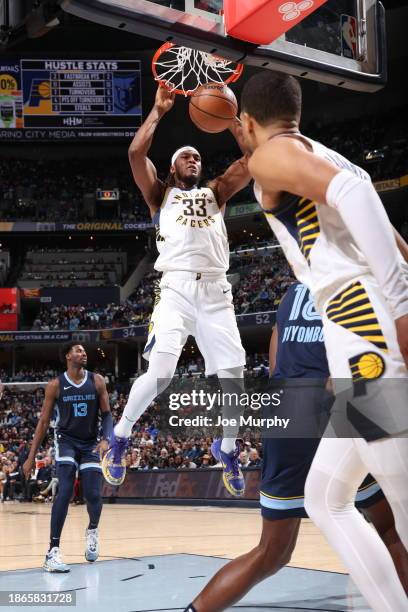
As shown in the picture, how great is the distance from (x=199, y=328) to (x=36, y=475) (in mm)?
15227

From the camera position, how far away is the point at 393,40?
96.1 ft

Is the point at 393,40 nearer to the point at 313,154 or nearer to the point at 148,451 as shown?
the point at 148,451

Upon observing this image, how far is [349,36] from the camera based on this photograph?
219 inches

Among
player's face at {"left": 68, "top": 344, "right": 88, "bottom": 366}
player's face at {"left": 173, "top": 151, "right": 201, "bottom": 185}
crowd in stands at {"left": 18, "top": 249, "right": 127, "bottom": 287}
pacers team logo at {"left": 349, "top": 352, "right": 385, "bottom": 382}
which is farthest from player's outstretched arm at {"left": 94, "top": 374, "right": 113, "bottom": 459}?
crowd in stands at {"left": 18, "top": 249, "right": 127, "bottom": 287}

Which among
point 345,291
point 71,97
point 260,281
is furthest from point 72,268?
point 345,291

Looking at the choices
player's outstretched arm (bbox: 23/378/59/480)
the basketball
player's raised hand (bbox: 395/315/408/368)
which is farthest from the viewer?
player's outstretched arm (bbox: 23/378/59/480)

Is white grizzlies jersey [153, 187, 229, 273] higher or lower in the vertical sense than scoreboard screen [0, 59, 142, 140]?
lower

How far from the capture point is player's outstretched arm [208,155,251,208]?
5.47 meters

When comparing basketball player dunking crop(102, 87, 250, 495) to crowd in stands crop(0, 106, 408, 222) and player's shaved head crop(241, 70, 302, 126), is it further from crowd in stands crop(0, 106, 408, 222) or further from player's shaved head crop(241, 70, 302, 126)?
crowd in stands crop(0, 106, 408, 222)

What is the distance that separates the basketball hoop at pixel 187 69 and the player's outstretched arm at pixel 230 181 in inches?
22.8

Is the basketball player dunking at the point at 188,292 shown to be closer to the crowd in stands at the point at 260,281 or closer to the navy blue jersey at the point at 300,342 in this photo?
the navy blue jersey at the point at 300,342

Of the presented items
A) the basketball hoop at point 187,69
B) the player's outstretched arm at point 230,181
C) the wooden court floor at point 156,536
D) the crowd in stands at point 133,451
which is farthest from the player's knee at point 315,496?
the crowd in stands at point 133,451

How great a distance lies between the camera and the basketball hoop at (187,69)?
Answer: 5.43m

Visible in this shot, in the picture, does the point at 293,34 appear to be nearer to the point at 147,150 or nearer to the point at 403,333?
the point at 147,150
